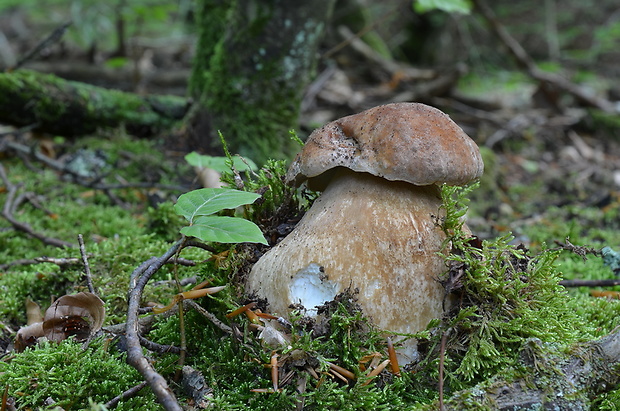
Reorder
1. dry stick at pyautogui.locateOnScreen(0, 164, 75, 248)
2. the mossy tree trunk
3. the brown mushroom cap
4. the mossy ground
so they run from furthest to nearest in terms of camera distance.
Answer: the mossy tree trunk < dry stick at pyautogui.locateOnScreen(0, 164, 75, 248) < the brown mushroom cap < the mossy ground

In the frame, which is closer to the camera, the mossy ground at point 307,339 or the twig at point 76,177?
the mossy ground at point 307,339

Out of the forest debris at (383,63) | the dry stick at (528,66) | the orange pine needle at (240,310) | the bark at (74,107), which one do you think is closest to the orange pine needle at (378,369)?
the orange pine needle at (240,310)

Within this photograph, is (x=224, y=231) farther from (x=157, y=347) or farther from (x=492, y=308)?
(x=492, y=308)

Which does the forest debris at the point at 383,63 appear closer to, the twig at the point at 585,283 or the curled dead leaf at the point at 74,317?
the twig at the point at 585,283

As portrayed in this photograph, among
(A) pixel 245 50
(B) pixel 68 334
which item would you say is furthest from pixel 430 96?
(B) pixel 68 334

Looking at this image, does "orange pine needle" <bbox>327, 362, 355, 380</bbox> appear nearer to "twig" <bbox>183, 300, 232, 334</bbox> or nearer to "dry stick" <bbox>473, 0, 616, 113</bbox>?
"twig" <bbox>183, 300, 232, 334</bbox>

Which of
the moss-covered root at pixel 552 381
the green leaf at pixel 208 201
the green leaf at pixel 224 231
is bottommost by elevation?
the moss-covered root at pixel 552 381

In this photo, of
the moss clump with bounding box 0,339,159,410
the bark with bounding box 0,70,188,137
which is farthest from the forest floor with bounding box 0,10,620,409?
the bark with bounding box 0,70,188,137

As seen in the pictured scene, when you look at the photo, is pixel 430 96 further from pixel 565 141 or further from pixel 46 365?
pixel 46 365
